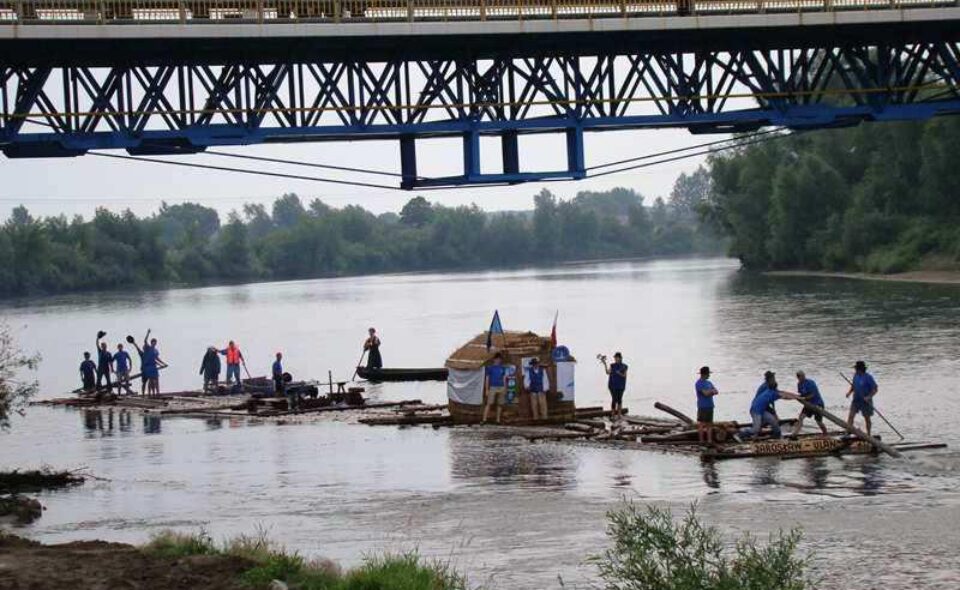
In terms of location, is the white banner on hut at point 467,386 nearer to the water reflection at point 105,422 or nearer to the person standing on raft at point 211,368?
the water reflection at point 105,422

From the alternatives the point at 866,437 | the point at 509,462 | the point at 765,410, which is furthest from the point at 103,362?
the point at 866,437

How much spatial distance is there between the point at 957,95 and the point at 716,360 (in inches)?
815

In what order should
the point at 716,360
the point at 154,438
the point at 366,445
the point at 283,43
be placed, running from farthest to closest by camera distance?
→ the point at 716,360 < the point at 154,438 < the point at 366,445 < the point at 283,43

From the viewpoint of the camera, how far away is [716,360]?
184 ft

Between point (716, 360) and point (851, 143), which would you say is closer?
point (716, 360)

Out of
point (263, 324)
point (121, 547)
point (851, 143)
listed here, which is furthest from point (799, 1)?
point (851, 143)

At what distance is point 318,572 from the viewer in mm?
17859

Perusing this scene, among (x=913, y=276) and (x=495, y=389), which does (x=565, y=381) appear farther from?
(x=913, y=276)

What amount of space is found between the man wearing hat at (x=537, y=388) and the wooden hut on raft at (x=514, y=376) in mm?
118

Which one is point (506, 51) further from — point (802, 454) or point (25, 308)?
point (25, 308)

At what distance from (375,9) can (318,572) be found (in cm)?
1748

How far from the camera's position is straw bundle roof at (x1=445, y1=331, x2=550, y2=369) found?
35.1 meters

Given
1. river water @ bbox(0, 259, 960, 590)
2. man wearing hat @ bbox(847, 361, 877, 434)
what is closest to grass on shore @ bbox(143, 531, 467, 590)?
river water @ bbox(0, 259, 960, 590)

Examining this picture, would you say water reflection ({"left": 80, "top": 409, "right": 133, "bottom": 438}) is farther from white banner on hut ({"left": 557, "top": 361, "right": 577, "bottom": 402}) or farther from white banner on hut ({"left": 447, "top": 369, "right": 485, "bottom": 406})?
white banner on hut ({"left": 557, "top": 361, "right": 577, "bottom": 402})
